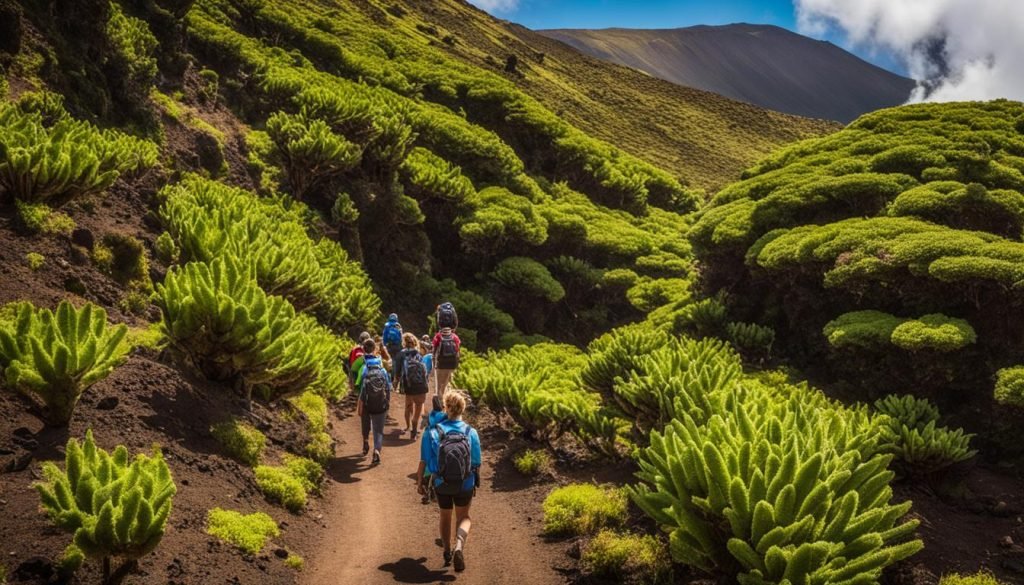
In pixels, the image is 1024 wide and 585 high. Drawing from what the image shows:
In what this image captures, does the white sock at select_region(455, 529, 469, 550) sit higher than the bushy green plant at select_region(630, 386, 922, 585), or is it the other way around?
the bushy green plant at select_region(630, 386, 922, 585)

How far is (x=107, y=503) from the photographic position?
3.97m

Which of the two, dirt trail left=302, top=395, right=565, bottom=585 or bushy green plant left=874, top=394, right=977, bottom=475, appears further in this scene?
bushy green plant left=874, top=394, right=977, bottom=475

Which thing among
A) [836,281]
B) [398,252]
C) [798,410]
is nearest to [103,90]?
[398,252]

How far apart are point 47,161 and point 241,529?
622 cm

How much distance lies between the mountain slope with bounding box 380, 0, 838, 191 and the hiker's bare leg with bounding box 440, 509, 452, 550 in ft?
148

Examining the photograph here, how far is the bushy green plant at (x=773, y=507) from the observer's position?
15.2ft

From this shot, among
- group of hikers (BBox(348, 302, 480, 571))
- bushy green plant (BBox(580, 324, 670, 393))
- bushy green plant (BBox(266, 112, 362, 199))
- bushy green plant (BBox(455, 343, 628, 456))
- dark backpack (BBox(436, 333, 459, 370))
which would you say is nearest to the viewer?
group of hikers (BBox(348, 302, 480, 571))

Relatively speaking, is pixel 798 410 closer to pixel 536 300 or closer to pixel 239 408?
pixel 239 408

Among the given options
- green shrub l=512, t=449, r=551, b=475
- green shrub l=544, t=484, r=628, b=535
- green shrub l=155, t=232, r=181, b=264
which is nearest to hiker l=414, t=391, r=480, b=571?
green shrub l=544, t=484, r=628, b=535

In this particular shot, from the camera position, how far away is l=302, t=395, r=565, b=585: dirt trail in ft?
19.8

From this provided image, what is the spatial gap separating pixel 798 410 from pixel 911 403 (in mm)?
3848

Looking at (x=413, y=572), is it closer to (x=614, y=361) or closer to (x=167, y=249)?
(x=614, y=361)

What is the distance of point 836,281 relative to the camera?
12508mm

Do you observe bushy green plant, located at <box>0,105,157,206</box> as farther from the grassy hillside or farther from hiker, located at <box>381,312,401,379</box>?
the grassy hillside
